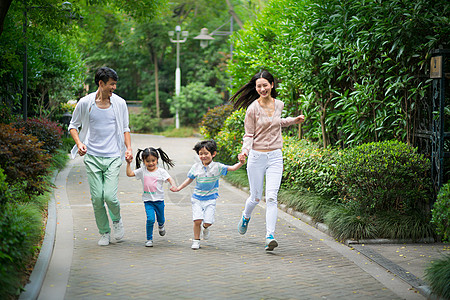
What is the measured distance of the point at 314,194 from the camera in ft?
33.3

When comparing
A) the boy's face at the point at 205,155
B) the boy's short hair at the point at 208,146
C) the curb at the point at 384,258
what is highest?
the boy's short hair at the point at 208,146

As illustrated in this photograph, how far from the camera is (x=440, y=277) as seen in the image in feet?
18.2

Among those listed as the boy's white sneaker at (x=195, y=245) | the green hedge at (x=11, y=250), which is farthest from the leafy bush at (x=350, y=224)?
the green hedge at (x=11, y=250)

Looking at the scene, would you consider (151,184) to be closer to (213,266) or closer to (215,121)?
(213,266)

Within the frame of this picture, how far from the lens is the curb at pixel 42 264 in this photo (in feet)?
17.5

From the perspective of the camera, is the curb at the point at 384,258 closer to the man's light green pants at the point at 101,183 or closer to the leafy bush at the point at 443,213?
the leafy bush at the point at 443,213

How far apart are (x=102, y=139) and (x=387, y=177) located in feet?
12.0

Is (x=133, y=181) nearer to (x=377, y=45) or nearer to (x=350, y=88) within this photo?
(x=350, y=88)

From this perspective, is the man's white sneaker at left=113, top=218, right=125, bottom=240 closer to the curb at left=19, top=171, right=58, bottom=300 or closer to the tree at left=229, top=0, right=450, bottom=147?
the curb at left=19, top=171, right=58, bottom=300

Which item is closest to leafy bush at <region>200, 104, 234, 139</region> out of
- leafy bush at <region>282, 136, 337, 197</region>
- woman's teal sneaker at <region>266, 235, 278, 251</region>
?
leafy bush at <region>282, 136, 337, 197</region>

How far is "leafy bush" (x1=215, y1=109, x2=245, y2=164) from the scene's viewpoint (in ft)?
51.8

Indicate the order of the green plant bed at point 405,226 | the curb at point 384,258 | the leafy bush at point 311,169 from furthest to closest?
the leafy bush at point 311,169 < the green plant bed at point 405,226 < the curb at point 384,258

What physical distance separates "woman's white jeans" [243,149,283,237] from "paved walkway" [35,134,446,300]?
0.46 m

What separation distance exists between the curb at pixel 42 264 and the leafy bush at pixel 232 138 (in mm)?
7262
